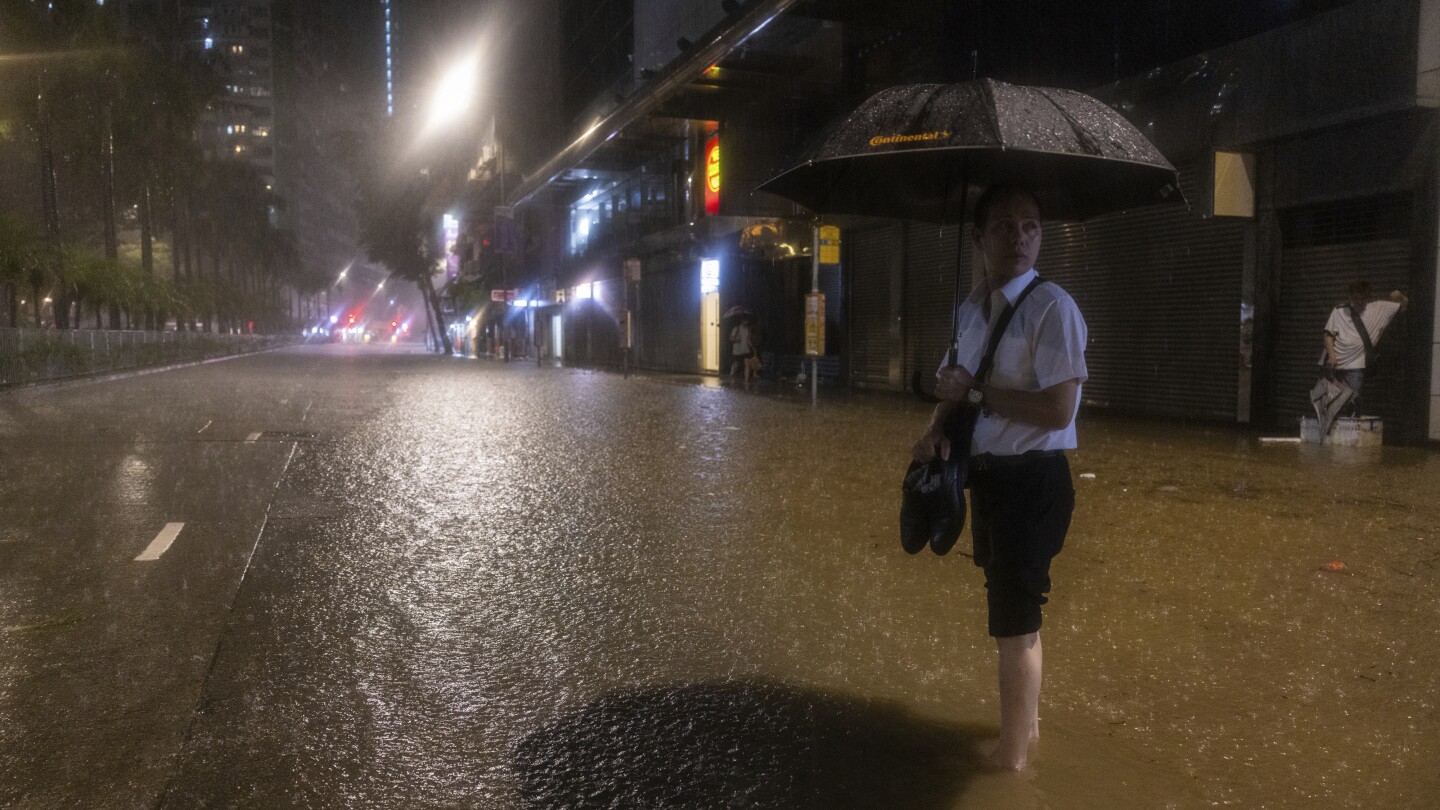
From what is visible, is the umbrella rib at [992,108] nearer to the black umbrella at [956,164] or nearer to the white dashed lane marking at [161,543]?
the black umbrella at [956,164]

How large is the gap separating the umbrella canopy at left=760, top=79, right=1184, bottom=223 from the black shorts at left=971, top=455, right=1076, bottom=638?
101 cm

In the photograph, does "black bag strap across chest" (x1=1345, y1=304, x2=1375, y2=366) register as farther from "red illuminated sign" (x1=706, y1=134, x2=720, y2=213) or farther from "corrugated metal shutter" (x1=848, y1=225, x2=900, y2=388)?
"red illuminated sign" (x1=706, y1=134, x2=720, y2=213)

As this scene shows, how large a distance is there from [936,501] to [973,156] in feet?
4.52

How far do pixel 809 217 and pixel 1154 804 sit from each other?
67.2ft

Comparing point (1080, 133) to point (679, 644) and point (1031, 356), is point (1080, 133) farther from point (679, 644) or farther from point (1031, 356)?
point (679, 644)

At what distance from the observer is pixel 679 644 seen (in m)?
4.62

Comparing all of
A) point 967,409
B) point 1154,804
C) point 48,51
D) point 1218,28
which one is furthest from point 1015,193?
point 48,51

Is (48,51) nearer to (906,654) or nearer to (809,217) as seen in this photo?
(809,217)

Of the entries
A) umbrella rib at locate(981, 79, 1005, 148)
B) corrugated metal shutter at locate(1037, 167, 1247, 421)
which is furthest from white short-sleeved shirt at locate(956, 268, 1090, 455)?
corrugated metal shutter at locate(1037, 167, 1247, 421)

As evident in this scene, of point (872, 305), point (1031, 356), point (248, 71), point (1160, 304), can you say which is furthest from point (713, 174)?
point (248, 71)

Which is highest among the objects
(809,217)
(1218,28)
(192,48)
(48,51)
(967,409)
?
(192,48)

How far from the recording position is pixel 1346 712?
3.83 m

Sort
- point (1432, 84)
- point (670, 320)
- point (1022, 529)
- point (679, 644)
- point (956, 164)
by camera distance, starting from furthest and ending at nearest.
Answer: point (670, 320)
point (1432, 84)
point (679, 644)
point (956, 164)
point (1022, 529)

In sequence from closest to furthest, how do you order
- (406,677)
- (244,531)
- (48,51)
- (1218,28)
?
(406,677), (244,531), (1218,28), (48,51)
